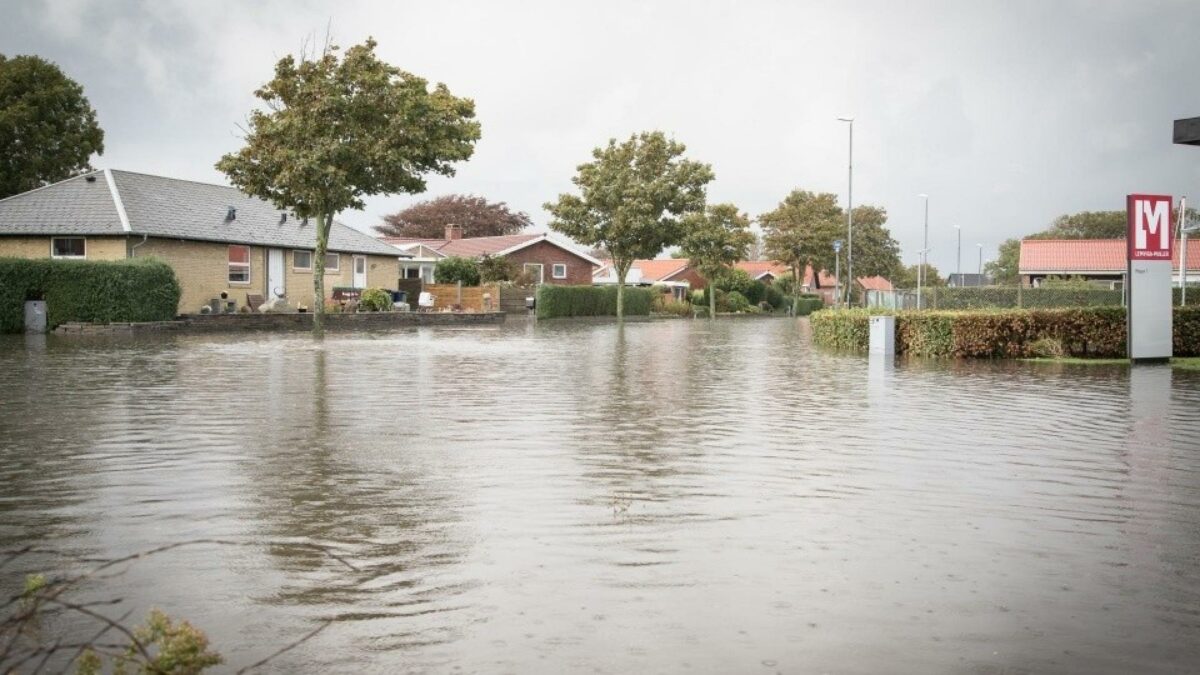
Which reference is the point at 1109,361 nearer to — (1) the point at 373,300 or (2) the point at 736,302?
(1) the point at 373,300

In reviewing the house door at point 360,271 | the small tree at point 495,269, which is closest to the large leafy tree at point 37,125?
the house door at point 360,271

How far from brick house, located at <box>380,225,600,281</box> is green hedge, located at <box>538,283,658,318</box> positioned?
291 inches

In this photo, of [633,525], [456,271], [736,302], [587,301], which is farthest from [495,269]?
[633,525]

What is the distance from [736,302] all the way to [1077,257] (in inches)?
1009

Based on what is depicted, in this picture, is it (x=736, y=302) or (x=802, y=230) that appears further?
(x=802, y=230)

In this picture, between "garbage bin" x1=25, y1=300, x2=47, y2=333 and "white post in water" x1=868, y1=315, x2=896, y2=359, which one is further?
"garbage bin" x1=25, y1=300, x2=47, y2=333

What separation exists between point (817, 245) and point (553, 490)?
9299 centimetres

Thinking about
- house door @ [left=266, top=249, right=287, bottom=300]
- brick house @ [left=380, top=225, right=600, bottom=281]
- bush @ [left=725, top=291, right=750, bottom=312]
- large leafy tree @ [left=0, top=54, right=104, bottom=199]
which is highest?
large leafy tree @ [left=0, top=54, right=104, bottom=199]

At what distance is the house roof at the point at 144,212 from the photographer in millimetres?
41844

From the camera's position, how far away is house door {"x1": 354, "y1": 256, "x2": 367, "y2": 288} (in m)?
56.3

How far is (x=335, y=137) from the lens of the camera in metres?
35.4

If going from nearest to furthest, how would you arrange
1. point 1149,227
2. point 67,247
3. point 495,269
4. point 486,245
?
point 1149,227 → point 67,247 → point 495,269 → point 486,245

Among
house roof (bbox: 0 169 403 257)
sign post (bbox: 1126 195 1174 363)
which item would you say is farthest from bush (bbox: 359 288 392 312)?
sign post (bbox: 1126 195 1174 363)

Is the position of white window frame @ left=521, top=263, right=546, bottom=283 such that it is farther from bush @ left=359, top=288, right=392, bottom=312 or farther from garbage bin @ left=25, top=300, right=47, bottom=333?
garbage bin @ left=25, top=300, right=47, bottom=333
